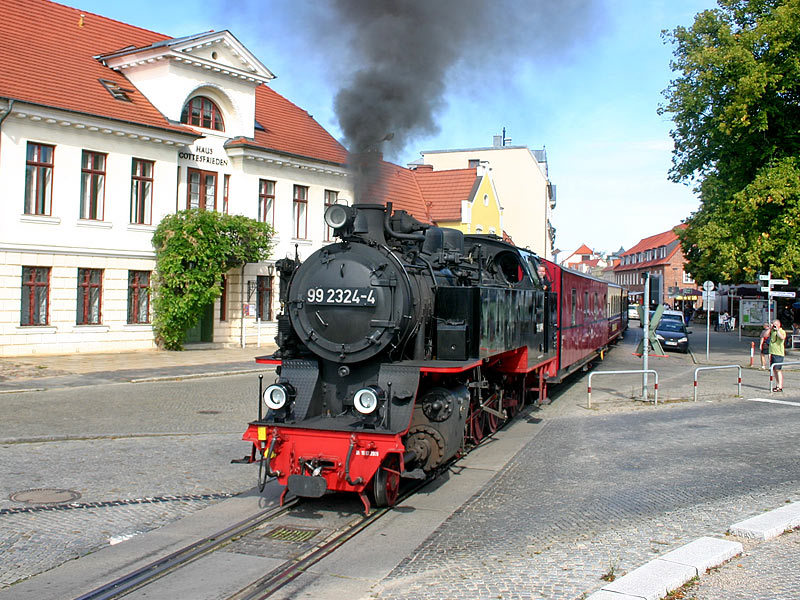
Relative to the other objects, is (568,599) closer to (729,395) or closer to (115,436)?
(115,436)

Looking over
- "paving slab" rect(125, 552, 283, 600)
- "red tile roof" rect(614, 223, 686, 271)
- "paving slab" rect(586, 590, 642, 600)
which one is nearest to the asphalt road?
"paving slab" rect(586, 590, 642, 600)

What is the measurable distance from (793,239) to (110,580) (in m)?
22.4

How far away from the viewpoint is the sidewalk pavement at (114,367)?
1617 cm

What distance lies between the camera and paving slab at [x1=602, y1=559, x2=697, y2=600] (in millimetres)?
4625

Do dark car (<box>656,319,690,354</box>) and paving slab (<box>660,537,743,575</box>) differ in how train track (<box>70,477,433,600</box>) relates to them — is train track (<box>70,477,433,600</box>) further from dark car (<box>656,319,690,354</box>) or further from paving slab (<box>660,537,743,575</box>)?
dark car (<box>656,319,690,354</box>)

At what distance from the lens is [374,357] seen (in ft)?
24.7

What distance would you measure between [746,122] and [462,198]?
17.4 metres

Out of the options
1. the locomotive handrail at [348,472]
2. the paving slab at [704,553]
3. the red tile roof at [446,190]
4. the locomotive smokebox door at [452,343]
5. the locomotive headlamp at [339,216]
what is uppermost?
the red tile roof at [446,190]

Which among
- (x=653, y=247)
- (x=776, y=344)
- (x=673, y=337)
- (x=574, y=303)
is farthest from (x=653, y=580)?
(x=653, y=247)

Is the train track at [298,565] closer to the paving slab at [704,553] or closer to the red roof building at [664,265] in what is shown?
the paving slab at [704,553]

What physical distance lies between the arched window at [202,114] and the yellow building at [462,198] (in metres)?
14.1

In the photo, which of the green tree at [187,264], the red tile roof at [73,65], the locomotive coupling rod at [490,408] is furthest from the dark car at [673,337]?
the locomotive coupling rod at [490,408]

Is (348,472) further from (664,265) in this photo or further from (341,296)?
(664,265)

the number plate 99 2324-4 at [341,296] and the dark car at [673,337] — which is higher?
the number plate 99 2324-4 at [341,296]
